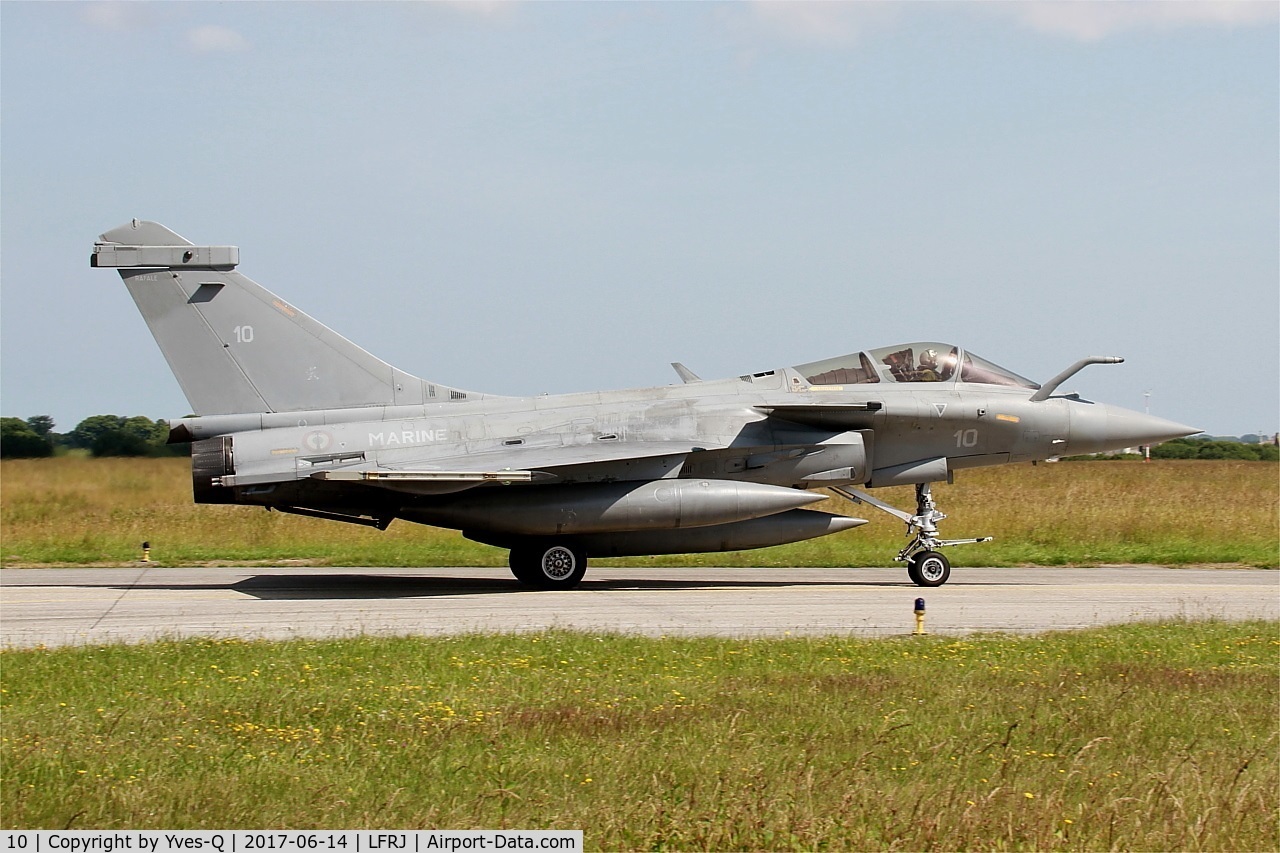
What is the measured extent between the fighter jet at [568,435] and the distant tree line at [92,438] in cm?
1047

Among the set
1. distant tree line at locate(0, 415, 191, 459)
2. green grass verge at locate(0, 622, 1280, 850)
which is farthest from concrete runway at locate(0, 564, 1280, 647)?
distant tree line at locate(0, 415, 191, 459)

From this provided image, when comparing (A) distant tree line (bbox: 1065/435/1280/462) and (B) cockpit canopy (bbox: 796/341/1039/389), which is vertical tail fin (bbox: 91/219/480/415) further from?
(A) distant tree line (bbox: 1065/435/1280/462)

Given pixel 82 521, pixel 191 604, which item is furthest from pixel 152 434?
pixel 191 604

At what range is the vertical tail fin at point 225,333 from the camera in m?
17.6

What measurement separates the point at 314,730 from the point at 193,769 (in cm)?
113

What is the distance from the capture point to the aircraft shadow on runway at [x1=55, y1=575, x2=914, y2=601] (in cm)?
1748

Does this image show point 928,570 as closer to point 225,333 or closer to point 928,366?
point 928,366

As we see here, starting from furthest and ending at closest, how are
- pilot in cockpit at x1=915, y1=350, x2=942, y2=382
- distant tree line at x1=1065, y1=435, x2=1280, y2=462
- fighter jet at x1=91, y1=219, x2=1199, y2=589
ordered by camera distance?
distant tree line at x1=1065, y1=435, x2=1280, y2=462 < pilot in cockpit at x1=915, y1=350, x2=942, y2=382 < fighter jet at x1=91, y1=219, x2=1199, y2=589

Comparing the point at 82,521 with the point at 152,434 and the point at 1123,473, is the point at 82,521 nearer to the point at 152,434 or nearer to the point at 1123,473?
the point at 152,434

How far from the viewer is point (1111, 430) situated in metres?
18.7

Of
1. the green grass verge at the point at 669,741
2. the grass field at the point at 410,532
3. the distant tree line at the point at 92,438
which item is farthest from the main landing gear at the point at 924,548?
the distant tree line at the point at 92,438

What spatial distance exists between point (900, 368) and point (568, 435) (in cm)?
499

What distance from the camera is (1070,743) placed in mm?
7906
